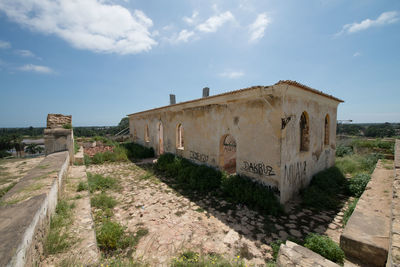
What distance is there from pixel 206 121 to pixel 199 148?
135 cm

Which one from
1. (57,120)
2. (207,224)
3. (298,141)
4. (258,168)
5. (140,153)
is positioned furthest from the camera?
(140,153)

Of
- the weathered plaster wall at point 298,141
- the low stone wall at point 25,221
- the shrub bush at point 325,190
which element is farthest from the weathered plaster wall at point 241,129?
the low stone wall at point 25,221

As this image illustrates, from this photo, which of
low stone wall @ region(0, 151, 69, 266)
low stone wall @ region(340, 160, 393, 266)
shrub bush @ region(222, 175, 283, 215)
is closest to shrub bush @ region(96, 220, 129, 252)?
low stone wall @ region(0, 151, 69, 266)

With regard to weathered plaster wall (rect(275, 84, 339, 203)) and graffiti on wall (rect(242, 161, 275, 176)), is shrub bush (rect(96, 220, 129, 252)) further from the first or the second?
weathered plaster wall (rect(275, 84, 339, 203))

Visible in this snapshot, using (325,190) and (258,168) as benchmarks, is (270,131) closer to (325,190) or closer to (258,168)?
(258,168)

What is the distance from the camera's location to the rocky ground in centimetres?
303

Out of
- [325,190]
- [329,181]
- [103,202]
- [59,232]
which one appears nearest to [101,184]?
[103,202]

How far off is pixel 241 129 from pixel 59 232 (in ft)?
16.4

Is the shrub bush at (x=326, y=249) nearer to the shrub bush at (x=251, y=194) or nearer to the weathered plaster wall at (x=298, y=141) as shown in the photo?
the shrub bush at (x=251, y=194)

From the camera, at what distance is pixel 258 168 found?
5.05m

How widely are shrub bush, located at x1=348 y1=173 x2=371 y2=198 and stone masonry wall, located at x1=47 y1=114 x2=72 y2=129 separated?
1133 cm

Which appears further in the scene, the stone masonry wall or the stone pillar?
the stone masonry wall

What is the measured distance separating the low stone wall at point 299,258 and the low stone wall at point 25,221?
9.87 feet

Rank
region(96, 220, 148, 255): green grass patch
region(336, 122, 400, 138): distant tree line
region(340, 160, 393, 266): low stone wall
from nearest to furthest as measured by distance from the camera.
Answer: region(340, 160, 393, 266): low stone wall
region(96, 220, 148, 255): green grass patch
region(336, 122, 400, 138): distant tree line
